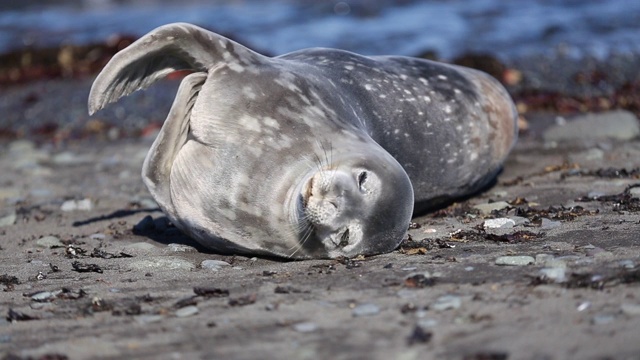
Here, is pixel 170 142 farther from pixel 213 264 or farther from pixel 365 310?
pixel 365 310

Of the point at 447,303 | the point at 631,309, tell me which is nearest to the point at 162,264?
the point at 447,303

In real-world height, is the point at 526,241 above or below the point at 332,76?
below

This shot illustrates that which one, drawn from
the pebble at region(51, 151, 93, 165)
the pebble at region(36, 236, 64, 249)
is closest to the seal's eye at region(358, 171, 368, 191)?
the pebble at region(36, 236, 64, 249)

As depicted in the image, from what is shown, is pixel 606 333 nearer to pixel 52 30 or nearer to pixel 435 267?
pixel 435 267

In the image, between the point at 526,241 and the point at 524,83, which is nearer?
the point at 526,241

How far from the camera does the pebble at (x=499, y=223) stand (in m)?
4.72

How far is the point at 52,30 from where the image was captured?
53.6 feet

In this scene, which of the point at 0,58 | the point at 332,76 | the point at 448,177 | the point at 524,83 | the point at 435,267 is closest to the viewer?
the point at 435,267

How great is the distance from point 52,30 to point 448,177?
1252cm

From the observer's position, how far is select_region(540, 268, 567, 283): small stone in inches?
137

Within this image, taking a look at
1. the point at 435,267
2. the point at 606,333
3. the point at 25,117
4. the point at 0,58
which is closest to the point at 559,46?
the point at 25,117

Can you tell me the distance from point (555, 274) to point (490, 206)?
171 cm

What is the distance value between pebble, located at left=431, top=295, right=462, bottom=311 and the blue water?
7971 millimetres

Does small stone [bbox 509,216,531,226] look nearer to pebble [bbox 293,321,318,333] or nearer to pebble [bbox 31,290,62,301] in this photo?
pebble [bbox 293,321,318,333]
